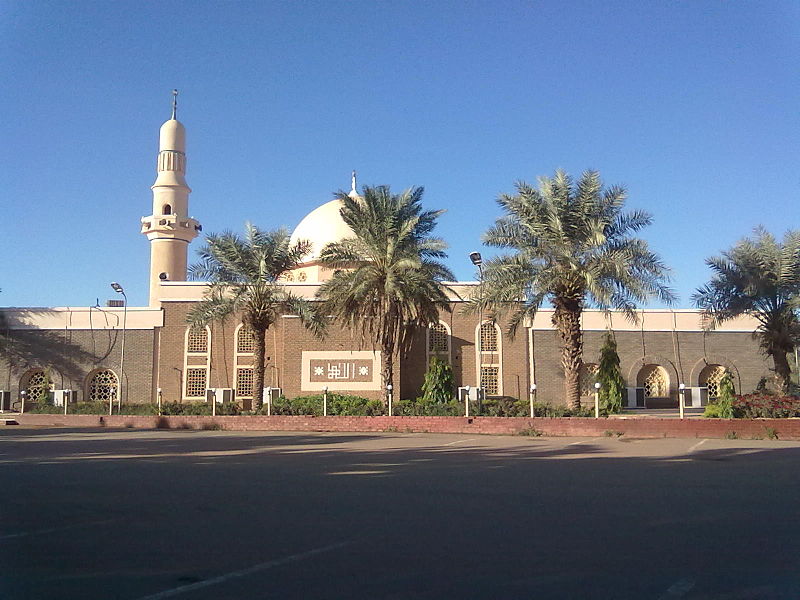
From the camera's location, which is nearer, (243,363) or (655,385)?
(243,363)

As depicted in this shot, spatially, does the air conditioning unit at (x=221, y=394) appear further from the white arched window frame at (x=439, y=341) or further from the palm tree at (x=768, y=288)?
the palm tree at (x=768, y=288)

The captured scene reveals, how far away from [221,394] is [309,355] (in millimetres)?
4244

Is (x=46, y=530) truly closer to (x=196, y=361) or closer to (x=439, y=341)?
(x=439, y=341)

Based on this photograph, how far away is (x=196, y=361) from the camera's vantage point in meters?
35.7

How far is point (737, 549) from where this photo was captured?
264 inches

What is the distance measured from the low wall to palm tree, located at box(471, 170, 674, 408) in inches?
68.4

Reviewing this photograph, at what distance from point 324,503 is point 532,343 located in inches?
1090

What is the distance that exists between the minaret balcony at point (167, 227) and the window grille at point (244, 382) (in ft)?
38.8

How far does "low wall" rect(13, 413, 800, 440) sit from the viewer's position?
20.0 m

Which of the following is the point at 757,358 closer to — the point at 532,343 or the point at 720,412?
the point at 532,343

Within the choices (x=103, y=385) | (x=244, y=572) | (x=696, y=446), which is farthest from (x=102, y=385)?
(x=244, y=572)

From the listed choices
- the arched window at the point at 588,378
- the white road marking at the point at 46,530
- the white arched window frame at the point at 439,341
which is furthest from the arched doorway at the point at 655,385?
the white road marking at the point at 46,530

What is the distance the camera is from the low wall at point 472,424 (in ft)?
65.5

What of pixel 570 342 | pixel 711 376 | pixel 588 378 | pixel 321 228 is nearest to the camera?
pixel 570 342
